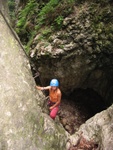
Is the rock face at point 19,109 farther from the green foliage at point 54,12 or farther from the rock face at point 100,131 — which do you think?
the green foliage at point 54,12

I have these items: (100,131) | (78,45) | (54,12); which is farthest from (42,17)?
(100,131)

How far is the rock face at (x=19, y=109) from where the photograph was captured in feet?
16.9

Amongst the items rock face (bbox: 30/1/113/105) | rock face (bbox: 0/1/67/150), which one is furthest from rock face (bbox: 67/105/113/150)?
rock face (bbox: 30/1/113/105)

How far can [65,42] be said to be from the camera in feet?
30.8

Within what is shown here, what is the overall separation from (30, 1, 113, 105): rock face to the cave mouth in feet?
7.85

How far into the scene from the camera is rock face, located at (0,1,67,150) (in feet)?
16.9

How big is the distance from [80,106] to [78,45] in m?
4.39

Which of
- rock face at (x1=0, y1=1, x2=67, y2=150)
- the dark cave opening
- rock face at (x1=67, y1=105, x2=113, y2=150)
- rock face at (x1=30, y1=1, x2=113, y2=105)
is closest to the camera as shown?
rock face at (x1=0, y1=1, x2=67, y2=150)

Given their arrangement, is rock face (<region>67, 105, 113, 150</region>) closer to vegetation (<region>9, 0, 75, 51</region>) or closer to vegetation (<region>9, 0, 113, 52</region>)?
vegetation (<region>9, 0, 113, 52</region>)

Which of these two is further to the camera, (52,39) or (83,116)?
(83,116)

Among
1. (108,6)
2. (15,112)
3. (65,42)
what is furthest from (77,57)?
(15,112)

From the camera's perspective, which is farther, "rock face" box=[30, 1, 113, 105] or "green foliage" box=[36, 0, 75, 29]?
"green foliage" box=[36, 0, 75, 29]

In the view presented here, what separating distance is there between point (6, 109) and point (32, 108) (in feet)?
2.30

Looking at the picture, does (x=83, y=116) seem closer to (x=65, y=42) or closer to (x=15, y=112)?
(x=65, y=42)
